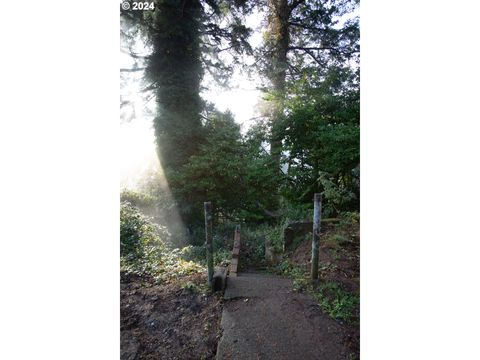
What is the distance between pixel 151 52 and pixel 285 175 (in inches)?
94.9

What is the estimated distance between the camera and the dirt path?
172cm

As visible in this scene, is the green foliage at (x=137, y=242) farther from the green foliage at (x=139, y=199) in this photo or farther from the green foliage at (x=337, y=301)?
the green foliage at (x=337, y=301)

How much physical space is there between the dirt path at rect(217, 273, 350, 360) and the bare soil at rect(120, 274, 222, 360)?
0.43ft

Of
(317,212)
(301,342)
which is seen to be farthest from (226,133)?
(301,342)

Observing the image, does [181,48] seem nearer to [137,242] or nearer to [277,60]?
[277,60]

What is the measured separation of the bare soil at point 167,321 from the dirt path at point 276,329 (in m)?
0.13

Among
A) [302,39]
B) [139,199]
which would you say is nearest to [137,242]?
[139,199]

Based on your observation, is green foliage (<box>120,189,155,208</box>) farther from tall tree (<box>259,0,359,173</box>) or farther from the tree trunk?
tall tree (<box>259,0,359,173</box>)

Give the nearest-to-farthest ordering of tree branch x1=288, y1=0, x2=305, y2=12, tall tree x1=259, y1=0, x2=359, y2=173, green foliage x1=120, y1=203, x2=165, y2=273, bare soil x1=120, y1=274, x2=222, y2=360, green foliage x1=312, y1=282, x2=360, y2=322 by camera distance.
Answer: bare soil x1=120, y1=274, x2=222, y2=360, green foliage x1=312, y1=282, x2=360, y2=322, tall tree x1=259, y1=0, x2=359, y2=173, tree branch x1=288, y1=0, x2=305, y2=12, green foliage x1=120, y1=203, x2=165, y2=273

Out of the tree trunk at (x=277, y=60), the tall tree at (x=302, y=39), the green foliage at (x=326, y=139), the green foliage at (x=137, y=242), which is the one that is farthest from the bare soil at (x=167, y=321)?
the tall tree at (x=302, y=39)

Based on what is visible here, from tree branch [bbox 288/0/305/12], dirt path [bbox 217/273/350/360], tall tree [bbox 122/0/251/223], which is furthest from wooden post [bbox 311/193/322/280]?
tree branch [bbox 288/0/305/12]

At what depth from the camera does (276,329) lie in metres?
1.92
